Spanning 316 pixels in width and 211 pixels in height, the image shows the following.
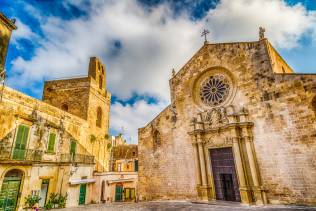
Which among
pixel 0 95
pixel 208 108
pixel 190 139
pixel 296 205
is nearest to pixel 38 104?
pixel 0 95

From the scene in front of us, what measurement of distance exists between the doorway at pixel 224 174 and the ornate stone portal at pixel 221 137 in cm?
6

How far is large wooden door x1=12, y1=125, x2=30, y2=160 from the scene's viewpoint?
12445 millimetres

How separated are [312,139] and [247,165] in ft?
10.6

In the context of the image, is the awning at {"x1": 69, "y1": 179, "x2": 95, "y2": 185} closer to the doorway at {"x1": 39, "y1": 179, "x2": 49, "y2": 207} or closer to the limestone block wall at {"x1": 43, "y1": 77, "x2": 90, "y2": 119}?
the doorway at {"x1": 39, "y1": 179, "x2": 49, "y2": 207}

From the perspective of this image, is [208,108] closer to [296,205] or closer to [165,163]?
[165,163]

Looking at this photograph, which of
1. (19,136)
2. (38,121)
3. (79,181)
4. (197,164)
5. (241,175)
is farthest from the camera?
(79,181)

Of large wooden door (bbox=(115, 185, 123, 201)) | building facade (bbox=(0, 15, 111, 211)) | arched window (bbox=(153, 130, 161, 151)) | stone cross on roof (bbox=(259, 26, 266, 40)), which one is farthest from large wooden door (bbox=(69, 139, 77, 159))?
stone cross on roof (bbox=(259, 26, 266, 40))

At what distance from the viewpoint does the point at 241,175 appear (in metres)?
10.7

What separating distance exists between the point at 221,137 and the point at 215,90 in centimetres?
308

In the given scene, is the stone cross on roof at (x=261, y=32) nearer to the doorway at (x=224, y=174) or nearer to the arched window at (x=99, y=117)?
the doorway at (x=224, y=174)

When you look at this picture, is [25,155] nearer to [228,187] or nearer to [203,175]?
[203,175]

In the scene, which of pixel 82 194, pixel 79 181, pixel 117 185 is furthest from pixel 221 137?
pixel 117 185

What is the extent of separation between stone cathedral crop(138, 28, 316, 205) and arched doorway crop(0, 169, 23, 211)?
7629 mm

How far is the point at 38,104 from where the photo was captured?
14531 millimetres
